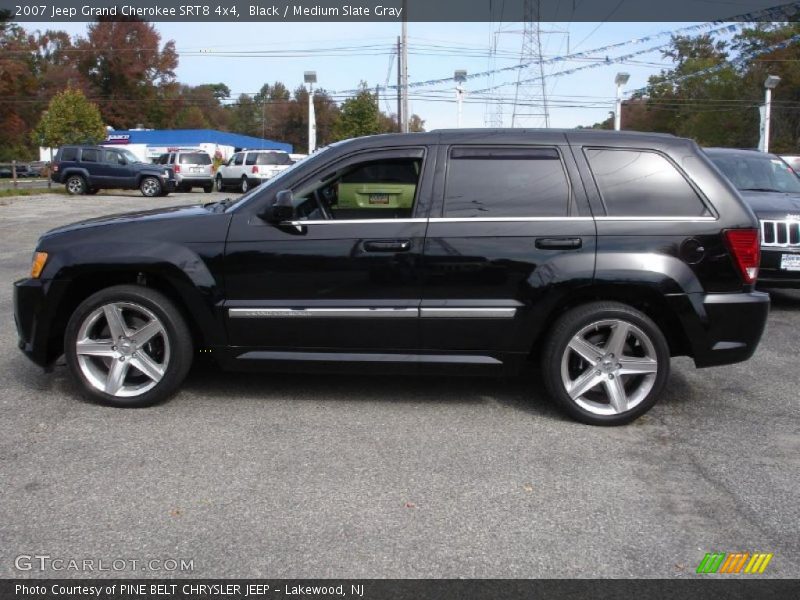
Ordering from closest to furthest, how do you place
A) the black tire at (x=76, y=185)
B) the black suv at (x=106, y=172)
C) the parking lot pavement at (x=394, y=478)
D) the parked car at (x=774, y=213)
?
the parking lot pavement at (x=394, y=478) → the parked car at (x=774, y=213) → the black suv at (x=106, y=172) → the black tire at (x=76, y=185)

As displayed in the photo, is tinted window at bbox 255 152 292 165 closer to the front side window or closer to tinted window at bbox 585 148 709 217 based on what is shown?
the front side window

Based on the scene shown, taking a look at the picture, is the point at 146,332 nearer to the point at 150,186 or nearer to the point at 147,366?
the point at 147,366

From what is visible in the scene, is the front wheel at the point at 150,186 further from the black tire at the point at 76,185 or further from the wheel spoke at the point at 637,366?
the wheel spoke at the point at 637,366

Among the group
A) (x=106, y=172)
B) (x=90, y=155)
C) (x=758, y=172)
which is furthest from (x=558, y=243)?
(x=90, y=155)

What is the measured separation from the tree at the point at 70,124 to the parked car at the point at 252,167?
1131 cm

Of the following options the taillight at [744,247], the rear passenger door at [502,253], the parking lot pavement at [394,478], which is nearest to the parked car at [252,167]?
the parking lot pavement at [394,478]

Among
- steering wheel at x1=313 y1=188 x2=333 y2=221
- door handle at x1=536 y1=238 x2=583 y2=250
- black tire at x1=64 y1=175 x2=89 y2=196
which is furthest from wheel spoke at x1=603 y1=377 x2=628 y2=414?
black tire at x1=64 y1=175 x2=89 y2=196

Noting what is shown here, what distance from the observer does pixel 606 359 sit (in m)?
4.58

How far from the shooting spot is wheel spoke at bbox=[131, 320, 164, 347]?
15.4ft

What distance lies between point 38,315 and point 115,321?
513 millimetres

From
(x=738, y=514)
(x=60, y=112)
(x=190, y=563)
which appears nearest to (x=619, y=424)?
(x=738, y=514)

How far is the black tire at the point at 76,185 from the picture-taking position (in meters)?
27.8

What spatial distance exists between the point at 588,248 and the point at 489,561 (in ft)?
7.10

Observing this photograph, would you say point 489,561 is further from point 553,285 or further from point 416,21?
point 416,21
